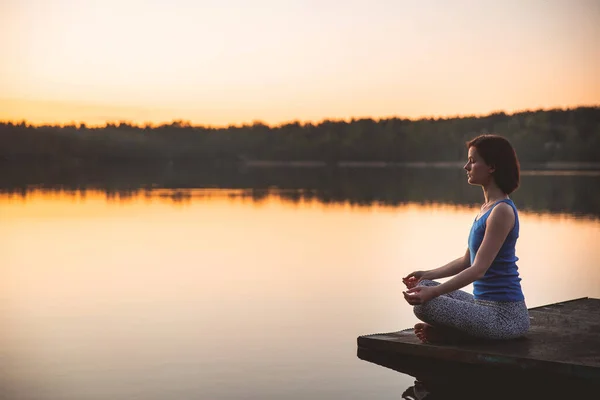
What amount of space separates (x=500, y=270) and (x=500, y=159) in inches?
36.6

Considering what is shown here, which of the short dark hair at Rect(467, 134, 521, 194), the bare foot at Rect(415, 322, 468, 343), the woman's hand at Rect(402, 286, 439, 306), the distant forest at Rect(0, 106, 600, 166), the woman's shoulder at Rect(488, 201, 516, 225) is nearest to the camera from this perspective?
the woman's shoulder at Rect(488, 201, 516, 225)

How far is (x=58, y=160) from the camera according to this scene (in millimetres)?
148750

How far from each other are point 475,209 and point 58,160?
123 m

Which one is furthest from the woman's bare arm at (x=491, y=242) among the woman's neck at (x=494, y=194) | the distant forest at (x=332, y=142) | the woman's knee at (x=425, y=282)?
the distant forest at (x=332, y=142)

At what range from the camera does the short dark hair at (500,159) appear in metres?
7.18

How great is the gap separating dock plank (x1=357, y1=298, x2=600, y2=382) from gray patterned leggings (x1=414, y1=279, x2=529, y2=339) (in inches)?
5.1

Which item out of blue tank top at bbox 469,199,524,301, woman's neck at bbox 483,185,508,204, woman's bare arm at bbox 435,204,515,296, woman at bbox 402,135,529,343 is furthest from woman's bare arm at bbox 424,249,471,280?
woman's neck at bbox 483,185,508,204

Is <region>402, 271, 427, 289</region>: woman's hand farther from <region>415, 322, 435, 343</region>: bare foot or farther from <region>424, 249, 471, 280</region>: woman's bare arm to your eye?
<region>415, 322, 435, 343</region>: bare foot

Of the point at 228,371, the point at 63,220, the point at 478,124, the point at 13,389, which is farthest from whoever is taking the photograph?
the point at 478,124

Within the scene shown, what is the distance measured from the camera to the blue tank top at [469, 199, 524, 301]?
7.24 meters

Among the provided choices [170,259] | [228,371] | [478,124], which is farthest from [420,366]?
[478,124]

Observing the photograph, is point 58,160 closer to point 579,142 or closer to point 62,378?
point 579,142

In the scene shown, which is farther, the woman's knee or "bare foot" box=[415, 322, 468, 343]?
"bare foot" box=[415, 322, 468, 343]

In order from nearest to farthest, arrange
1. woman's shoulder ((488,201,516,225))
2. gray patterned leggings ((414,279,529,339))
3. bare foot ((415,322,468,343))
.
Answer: woman's shoulder ((488,201,516,225)) < gray patterned leggings ((414,279,529,339)) < bare foot ((415,322,468,343))
